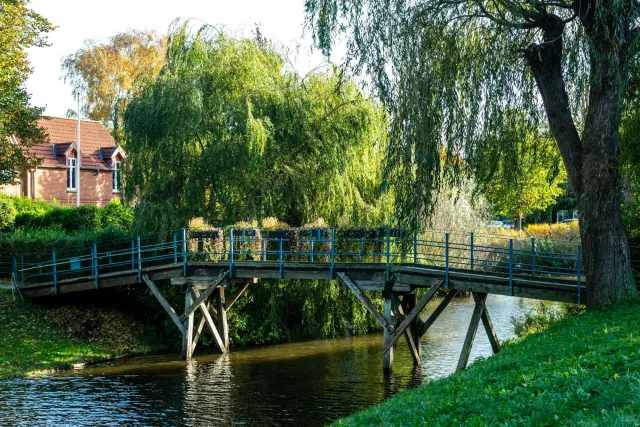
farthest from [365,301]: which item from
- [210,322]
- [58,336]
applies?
[58,336]

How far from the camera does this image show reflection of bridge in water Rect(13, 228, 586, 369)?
18266mm

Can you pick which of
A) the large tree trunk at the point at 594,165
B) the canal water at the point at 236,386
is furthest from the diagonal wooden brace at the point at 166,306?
the large tree trunk at the point at 594,165

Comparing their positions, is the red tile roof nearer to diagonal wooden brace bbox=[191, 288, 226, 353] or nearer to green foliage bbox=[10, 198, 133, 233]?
green foliage bbox=[10, 198, 133, 233]

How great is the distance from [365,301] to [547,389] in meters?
10.7

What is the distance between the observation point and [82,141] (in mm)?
43312

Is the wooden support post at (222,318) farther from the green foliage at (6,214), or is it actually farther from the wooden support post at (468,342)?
the green foliage at (6,214)

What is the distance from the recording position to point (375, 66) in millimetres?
15523

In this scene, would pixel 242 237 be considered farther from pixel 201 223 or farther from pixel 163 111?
pixel 163 111

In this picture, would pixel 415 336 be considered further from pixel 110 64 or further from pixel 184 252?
pixel 110 64

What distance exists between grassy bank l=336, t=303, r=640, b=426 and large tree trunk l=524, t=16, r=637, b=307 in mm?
2258

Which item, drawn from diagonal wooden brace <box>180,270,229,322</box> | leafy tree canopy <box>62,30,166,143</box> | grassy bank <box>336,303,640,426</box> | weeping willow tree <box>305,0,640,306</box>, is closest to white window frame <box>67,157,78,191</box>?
leafy tree canopy <box>62,30,166,143</box>

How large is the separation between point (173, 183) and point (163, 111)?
213cm

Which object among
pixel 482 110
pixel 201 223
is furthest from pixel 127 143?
pixel 482 110

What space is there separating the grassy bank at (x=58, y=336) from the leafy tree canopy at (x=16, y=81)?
4677mm
